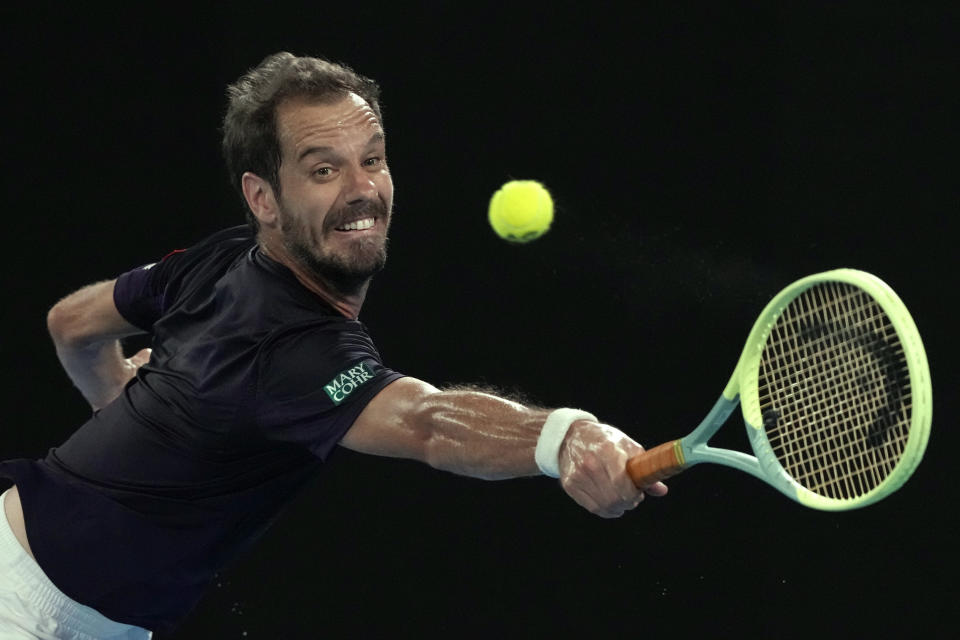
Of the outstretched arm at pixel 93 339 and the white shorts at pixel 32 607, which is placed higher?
the outstretched arm at pixel 93 339

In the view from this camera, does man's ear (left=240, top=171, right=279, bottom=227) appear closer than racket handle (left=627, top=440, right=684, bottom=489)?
No

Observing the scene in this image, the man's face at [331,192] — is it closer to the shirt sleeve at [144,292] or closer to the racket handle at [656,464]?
the shirt sleeve at [144,292]

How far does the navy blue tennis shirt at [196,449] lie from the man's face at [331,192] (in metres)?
0.08

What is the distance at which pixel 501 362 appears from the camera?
3434 mm

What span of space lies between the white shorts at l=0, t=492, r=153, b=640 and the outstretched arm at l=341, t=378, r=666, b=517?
66 centimetres

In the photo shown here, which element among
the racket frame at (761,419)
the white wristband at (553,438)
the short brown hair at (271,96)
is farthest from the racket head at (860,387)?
the short brown hair at (271,96)

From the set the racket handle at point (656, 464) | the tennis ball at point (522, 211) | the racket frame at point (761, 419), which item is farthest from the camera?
the tennis ball at point (522, 211)

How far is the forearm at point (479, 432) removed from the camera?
182cm

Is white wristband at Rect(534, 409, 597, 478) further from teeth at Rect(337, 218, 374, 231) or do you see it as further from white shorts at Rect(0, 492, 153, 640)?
white shorts at Rect(0, 492, 153, 640)

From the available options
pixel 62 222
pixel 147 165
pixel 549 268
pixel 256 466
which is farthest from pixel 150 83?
pixel 256 466

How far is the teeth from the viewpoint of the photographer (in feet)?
7.29

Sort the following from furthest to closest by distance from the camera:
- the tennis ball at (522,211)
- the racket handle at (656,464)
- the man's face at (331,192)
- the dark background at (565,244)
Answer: the tennis ball at (522,211) → the dark background at (565,244) → the man's face at (331,192) → the racket handle at (656,464)

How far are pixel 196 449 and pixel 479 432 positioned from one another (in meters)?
0.53

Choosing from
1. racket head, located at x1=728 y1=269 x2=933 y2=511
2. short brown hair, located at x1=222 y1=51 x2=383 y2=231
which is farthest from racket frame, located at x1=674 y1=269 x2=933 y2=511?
short brown hair, located at x1=222 y1=51 x2=383 y2=231
